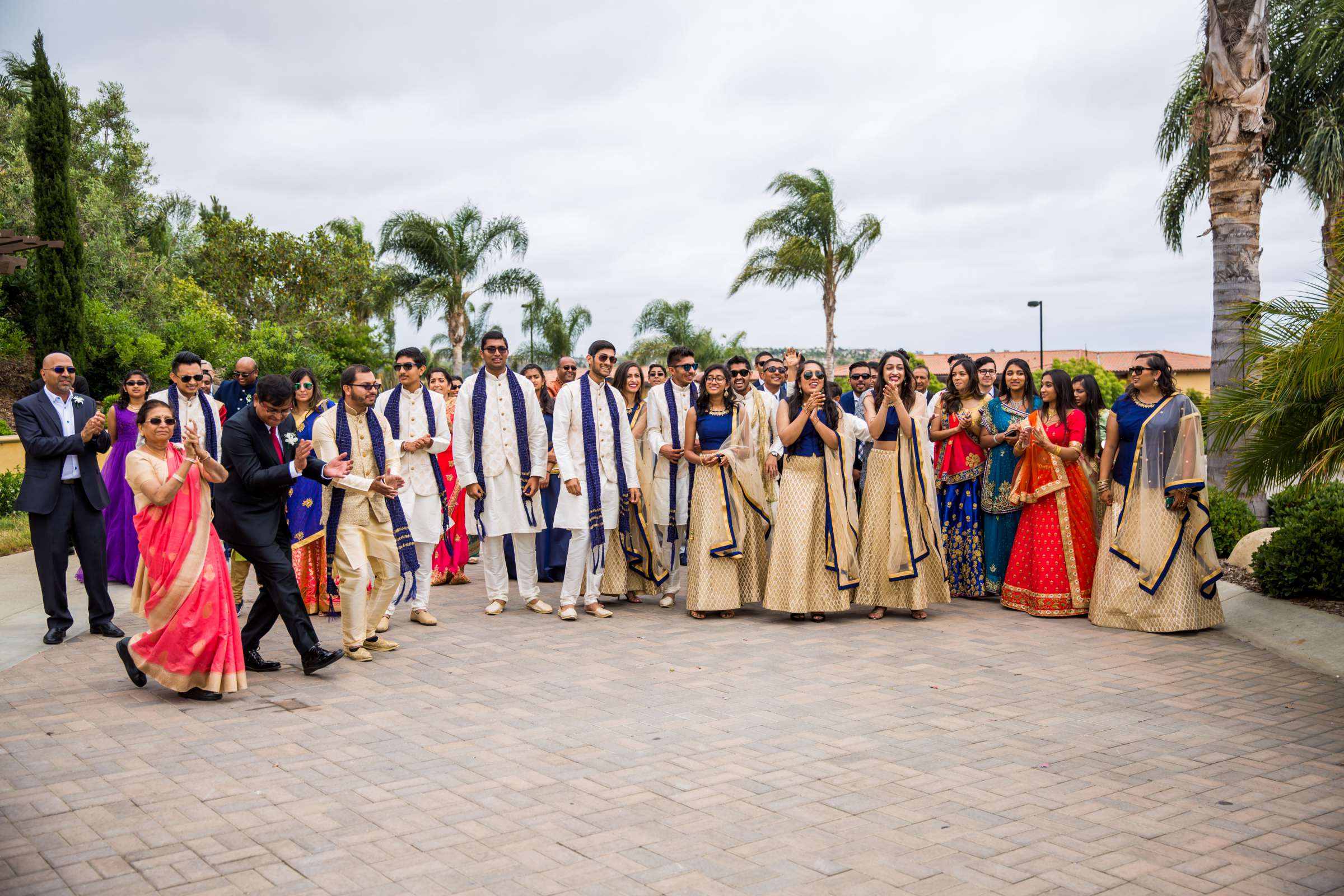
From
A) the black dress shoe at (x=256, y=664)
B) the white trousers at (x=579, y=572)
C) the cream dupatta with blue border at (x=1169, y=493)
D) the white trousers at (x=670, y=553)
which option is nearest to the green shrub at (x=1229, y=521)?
the cream dupatta with blue border at (x=1169, y=493)

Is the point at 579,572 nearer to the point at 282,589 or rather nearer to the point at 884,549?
the point at 884,549

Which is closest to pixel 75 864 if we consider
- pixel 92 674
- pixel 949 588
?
pixel 92 674

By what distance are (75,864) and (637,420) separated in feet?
20.8

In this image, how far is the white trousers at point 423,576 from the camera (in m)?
8.28

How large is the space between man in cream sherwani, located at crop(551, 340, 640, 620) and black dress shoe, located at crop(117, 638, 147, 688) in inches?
124

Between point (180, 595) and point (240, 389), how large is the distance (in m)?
4.63

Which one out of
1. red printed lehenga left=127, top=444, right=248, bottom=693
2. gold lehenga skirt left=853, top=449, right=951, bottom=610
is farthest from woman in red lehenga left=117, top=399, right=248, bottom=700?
gold lehenga skirt left=853, top=449, right=951, bottom=610

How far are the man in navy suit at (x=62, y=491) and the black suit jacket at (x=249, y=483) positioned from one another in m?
1.71

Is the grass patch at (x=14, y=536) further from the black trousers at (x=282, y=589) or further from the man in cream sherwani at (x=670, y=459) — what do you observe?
the man in cream sherwani at (x=670, y=459)

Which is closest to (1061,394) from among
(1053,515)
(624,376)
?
(1053,515)

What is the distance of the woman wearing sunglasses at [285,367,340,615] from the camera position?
28.2 ft

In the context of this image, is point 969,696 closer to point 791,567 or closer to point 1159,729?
point 1159,729

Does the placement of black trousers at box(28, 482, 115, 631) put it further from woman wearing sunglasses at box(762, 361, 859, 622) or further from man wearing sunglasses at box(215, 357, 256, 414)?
woman wearing sunglasses at box(762, 361, 859, 622)

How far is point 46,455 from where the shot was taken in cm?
738
